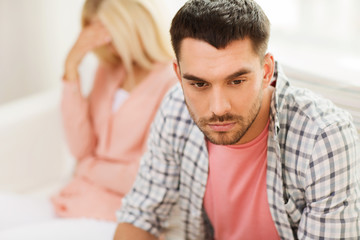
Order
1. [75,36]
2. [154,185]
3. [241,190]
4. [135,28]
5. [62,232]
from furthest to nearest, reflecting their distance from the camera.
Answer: [75,36] < [135,28] < [62,232] < [154,185] < [241,190]

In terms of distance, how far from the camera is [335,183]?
109 cm

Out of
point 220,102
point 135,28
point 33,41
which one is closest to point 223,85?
point 220,102

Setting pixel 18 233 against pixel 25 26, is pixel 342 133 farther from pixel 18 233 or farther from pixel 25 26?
pixel 25 26

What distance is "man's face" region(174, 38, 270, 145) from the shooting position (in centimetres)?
102

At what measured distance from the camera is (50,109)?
208 cm

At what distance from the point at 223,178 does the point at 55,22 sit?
1484mm

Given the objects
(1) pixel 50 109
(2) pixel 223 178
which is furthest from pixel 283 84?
(1) pixel 50 109

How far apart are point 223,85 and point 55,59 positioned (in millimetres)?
1684

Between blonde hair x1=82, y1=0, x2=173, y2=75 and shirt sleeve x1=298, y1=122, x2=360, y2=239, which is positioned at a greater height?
blonde hair x1=82, y1=0, x2=173, y2=75

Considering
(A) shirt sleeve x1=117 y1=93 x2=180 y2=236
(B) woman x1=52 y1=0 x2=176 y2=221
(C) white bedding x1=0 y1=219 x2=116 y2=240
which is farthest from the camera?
(B) woman x1=52 y1=0 x2=176 y2=221

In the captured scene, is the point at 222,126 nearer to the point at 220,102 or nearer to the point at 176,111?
the point at 220,102

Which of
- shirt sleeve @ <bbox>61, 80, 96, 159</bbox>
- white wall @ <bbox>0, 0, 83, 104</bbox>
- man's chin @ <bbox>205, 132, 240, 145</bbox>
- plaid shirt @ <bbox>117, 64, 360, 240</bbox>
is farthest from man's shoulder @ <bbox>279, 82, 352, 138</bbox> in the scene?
white wall @ <bbox>0, 0, 83, 104</bbox>

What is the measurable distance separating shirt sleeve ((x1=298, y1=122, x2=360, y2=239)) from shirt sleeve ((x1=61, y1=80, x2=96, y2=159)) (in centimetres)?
94

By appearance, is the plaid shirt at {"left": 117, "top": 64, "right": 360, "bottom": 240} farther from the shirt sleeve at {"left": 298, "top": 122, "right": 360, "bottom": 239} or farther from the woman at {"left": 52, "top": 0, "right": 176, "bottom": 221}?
the woman at {"left": 52, "top": 0, "right": 176, "bottom": 221}
